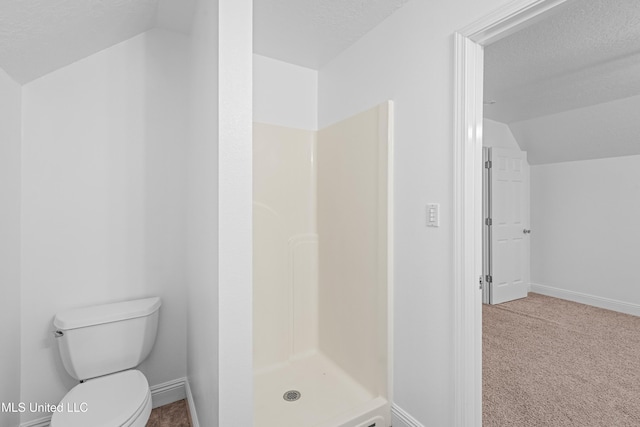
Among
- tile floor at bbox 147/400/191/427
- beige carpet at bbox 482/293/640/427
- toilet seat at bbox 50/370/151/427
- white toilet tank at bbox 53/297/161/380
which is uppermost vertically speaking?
white toilet tank at bbox 53/297/161/380

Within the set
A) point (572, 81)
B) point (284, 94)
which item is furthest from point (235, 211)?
point (572, 81)

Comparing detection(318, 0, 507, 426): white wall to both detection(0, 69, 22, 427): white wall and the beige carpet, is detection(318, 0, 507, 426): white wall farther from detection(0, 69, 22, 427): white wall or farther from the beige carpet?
detection(0, 69, 22, 427): white wall

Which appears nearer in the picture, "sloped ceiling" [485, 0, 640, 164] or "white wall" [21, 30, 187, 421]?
"white wall" [21, 30, 187, 421]

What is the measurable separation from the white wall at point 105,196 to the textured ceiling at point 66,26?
120mm

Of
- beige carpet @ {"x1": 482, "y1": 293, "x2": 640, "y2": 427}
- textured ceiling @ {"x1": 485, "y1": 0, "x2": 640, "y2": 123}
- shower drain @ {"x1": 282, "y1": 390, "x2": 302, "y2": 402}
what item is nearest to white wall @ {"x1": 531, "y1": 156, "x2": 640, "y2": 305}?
beige carpet @ {"x1": 482, "y1": 293, "x2": 640, "y2": 427}

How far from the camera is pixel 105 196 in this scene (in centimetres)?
182

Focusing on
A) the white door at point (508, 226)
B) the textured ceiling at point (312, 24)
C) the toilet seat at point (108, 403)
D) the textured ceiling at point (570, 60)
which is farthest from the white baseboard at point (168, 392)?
the white door at point (508, 226)

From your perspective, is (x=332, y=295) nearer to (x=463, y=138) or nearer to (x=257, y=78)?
(x=463, y=138)

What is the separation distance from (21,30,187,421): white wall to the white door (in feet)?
11.6

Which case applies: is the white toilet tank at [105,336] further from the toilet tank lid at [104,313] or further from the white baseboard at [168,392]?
the white baseboard at [168,392]

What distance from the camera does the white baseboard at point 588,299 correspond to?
11.3 feet

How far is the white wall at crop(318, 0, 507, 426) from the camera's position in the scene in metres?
1.47

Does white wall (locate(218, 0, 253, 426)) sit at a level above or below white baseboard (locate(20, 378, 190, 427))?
above

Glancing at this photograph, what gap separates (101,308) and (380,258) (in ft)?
5.35
